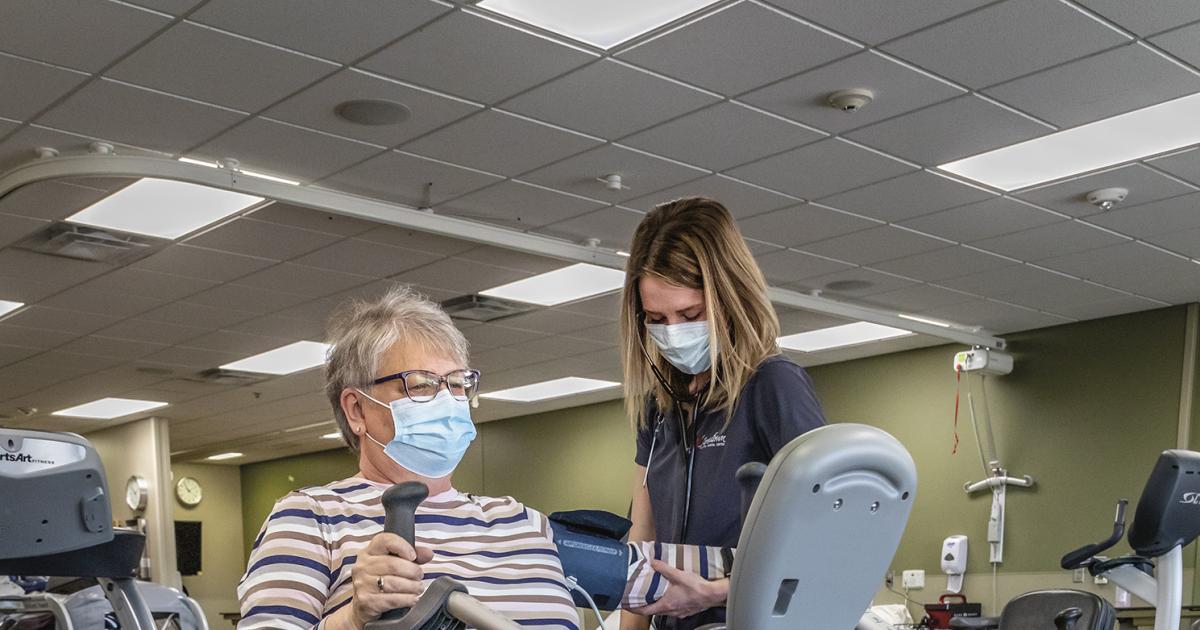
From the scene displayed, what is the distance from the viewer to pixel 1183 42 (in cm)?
471

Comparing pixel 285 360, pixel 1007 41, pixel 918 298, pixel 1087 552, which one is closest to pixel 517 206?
pixel 1007 41

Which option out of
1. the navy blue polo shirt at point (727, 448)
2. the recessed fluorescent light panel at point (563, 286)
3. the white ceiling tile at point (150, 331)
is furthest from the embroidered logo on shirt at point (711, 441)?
the white ceiling tile at point (150, 331)

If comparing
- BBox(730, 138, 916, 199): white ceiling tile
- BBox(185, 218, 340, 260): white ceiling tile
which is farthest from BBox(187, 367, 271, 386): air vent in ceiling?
BBox(730, 138, 916, 199): white ceiling tile

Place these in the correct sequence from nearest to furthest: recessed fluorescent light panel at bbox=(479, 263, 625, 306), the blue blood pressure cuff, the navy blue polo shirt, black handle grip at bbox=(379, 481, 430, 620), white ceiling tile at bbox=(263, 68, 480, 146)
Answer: black handle grip at bbox=(379, 481, 430, 620), the blue blood pressure cuff, the navy blue polo shirt, white ceiling tile at bbox=(263, 68, 480, 146), recessed fluorescent light panel at bbox=(479, 263, 625, 306)

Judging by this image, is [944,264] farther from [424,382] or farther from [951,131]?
[424,382]

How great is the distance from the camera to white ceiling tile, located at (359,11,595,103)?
178 inches

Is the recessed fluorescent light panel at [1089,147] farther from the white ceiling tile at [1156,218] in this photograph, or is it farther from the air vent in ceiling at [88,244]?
the air vent in ceiling at [88,244]

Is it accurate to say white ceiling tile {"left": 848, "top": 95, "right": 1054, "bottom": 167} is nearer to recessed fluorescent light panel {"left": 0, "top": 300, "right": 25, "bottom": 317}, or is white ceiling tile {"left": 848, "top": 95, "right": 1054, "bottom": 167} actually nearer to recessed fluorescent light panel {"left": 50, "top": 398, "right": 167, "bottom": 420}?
recessed fluorescent light panel {"left": 0, "top": 300, "right": 25, "bottom": 317}

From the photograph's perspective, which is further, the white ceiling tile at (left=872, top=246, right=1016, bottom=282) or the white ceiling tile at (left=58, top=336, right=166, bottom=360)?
the white ceiling tile at (left=58, top=336, right=166, bottom=360)

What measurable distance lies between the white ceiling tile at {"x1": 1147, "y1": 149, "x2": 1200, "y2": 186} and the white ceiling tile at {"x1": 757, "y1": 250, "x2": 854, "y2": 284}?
2.08m

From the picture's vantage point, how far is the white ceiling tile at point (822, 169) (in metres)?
5.81

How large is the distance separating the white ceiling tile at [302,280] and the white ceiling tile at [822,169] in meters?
2.79

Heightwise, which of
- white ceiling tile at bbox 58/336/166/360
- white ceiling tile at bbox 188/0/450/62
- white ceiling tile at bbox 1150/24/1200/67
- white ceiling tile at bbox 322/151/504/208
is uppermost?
white ceiling tile at bbox 188/0/450/62

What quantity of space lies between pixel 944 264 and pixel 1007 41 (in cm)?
329
